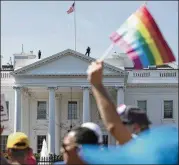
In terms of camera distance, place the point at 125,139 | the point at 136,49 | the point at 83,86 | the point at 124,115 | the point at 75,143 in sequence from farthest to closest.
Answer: the point at 83,86, the point at 136,49, the point at 124,115, the point at 125,139, the point at 75,143

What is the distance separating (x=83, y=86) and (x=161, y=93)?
276 inches

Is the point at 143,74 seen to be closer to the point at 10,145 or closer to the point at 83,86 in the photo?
the point at 83,86

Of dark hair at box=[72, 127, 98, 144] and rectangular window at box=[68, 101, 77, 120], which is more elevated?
rectangular window at box=[68, 101, 77, 120]

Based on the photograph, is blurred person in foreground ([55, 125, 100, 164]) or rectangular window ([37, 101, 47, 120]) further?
rectangular window ([37, 101, 47, 120])

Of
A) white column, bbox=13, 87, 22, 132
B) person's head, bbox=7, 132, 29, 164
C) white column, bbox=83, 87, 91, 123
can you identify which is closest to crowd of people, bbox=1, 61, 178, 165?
person's head, bbox=7, 132, 29, 164

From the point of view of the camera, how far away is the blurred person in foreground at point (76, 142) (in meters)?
2.81

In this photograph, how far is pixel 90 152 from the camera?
2.52m

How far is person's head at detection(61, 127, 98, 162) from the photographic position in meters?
2.85

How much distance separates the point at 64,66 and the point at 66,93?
145 inches

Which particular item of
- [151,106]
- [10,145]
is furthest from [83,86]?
[10,145]

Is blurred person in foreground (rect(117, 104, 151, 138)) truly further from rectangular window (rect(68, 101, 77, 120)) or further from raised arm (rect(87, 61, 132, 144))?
rectangular window (rect(68, 101, 77, 120))

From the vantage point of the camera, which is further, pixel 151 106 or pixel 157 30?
pixel 151 106

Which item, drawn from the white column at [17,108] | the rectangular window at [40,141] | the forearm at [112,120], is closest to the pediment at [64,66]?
the white column at [17,108]

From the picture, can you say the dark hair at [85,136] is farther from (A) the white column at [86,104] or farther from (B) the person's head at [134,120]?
(A) the white column at [86,104]
